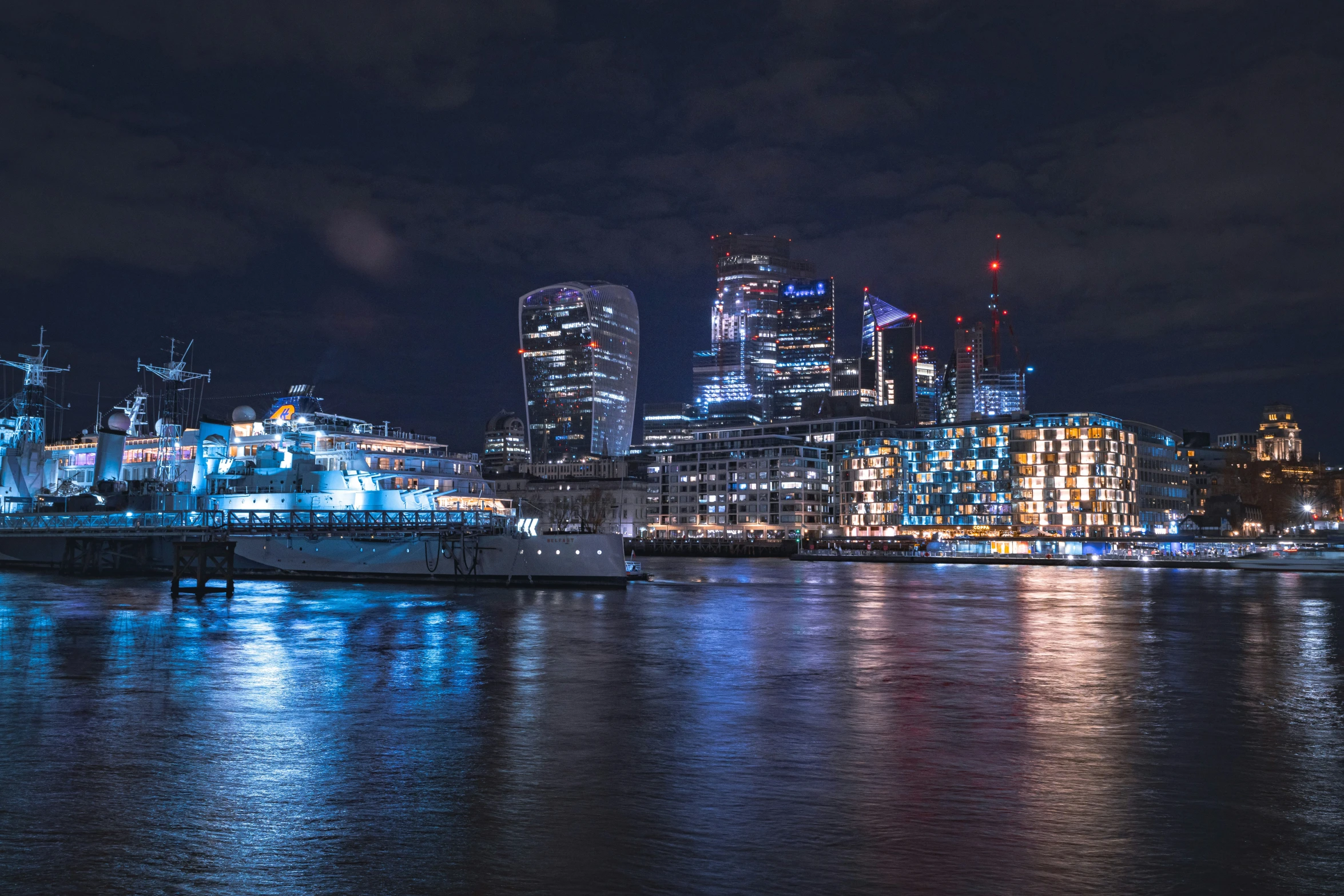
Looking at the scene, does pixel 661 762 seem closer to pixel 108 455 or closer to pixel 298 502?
pixel 298 502

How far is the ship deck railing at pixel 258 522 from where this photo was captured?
211 feet

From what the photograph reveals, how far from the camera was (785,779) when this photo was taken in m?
15.5

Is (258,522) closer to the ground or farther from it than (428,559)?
farther from it

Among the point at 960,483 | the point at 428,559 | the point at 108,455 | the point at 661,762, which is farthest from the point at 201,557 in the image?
the point at 960,483

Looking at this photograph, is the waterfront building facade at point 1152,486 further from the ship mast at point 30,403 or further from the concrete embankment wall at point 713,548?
the ship mast at point 30,403

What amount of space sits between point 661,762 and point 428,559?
54034 mm

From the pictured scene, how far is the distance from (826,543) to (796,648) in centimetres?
15769

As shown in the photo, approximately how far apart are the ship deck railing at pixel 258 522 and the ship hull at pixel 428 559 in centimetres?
118

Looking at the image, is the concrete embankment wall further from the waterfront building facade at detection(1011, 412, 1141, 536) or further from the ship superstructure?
the ship superstructure

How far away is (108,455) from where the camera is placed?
88.3 meters

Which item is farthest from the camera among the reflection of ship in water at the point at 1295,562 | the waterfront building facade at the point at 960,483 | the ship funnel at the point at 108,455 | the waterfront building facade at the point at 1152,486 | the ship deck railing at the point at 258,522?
the waterfront building facade at the point at 1152,486

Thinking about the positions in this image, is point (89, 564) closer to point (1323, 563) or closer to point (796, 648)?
point (796, 648)

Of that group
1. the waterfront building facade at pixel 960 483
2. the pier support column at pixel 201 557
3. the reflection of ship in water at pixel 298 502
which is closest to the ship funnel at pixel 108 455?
the reflection of ship in water at pixel 298 502

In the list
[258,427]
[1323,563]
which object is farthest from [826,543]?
[258,427]
